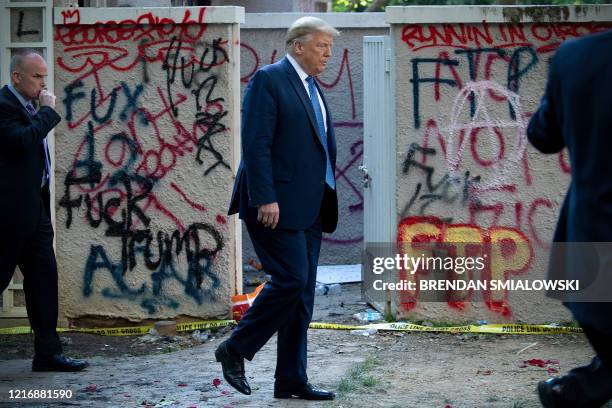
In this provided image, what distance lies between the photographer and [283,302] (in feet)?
17.7

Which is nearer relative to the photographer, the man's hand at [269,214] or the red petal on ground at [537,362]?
the man's hand at [269,214]

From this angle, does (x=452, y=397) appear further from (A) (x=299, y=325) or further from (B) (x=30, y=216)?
(B) (x=30, y=216)

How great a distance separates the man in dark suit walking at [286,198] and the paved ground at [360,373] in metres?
0.30

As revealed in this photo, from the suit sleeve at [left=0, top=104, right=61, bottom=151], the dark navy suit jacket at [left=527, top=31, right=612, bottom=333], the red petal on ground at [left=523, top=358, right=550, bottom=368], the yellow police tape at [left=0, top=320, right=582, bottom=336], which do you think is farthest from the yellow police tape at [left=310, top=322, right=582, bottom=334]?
the dark navy suit jacket at [left=527, top=31, right=612, bottom=333]

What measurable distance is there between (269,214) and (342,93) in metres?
5.47

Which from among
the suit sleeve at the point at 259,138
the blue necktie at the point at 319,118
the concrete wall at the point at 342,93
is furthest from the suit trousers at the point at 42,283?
the concrete wall at the point at 342,93

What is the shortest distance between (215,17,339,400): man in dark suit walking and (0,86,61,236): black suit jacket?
1.34m

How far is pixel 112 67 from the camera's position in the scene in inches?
306

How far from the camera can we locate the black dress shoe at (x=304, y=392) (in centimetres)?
562

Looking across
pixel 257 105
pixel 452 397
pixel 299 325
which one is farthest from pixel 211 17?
pixel 452 397

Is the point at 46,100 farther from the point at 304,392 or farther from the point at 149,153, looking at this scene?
the point at 304,392

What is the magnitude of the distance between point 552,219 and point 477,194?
0.57 metres

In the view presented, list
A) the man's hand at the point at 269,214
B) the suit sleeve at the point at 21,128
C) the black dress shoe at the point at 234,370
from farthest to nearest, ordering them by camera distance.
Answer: the suit sleeve at the point at 21,128
the black dress shoe at the point at 234,370
the man's hand at the point at 269,214

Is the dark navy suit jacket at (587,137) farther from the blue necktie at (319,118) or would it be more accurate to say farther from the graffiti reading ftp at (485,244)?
the graffiti reading ftp at (485,244)
